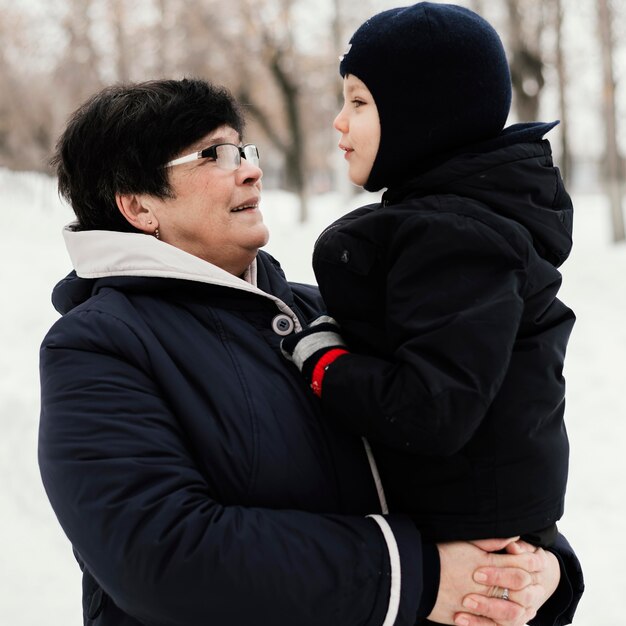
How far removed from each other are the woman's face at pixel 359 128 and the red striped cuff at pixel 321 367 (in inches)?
17.4

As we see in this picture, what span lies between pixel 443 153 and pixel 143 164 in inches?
31.3

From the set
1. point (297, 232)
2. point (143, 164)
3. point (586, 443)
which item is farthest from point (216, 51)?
point (143, 164)

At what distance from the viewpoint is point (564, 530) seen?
4742 mm

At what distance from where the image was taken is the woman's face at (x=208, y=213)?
2078 mm

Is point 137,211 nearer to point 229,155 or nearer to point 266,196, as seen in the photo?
point 229,155

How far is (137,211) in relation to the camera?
2.10 meters

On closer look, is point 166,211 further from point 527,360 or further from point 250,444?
point 527,360

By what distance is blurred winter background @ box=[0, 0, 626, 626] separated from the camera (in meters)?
4.50

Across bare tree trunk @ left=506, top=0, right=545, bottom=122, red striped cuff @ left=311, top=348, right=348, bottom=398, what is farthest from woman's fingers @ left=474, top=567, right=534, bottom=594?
bare tree trunk @ left=506, top=0, right=545, bottom=122

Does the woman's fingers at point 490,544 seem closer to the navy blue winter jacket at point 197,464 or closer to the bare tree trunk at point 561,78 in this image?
the navy blue winter jacket at point 197,464

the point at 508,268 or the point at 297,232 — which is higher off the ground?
the point at 508,268

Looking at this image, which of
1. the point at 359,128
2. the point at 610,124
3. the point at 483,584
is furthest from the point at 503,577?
the point at 610,124

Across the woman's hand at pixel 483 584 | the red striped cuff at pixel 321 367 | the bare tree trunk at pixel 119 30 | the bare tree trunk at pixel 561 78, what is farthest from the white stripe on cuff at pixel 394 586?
the bare tree trunk at pixel 119 30

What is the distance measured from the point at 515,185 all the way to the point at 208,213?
2.72 ft
